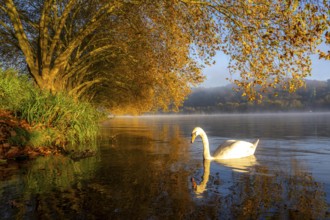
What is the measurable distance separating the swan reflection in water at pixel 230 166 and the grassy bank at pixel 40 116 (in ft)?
23.1

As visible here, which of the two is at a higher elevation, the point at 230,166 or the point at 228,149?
the point at 228,149

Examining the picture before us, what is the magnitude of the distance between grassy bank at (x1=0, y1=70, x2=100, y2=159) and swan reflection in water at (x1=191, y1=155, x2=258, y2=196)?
7.04 m

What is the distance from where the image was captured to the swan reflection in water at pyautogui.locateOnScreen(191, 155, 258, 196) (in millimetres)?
8240

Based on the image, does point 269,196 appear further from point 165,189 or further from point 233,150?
point 233,150

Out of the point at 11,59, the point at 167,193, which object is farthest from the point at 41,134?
the point at 11,59

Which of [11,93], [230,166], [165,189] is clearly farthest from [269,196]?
[11,93]

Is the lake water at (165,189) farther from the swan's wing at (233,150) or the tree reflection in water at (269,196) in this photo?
the swan's wing at (233,150)

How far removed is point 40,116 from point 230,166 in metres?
9.17

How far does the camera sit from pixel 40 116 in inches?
597

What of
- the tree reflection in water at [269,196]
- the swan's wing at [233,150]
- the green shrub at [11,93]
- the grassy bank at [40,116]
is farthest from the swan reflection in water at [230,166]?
the green shrub at [11,93]

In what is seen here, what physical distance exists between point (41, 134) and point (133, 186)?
7627mm

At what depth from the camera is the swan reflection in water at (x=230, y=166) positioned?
8.24 meters

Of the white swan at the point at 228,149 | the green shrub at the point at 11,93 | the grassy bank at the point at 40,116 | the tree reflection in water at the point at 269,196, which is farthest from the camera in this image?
the green shrub at the point at 11,93

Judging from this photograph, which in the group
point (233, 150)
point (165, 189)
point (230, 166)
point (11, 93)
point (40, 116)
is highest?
point (11, 93)
